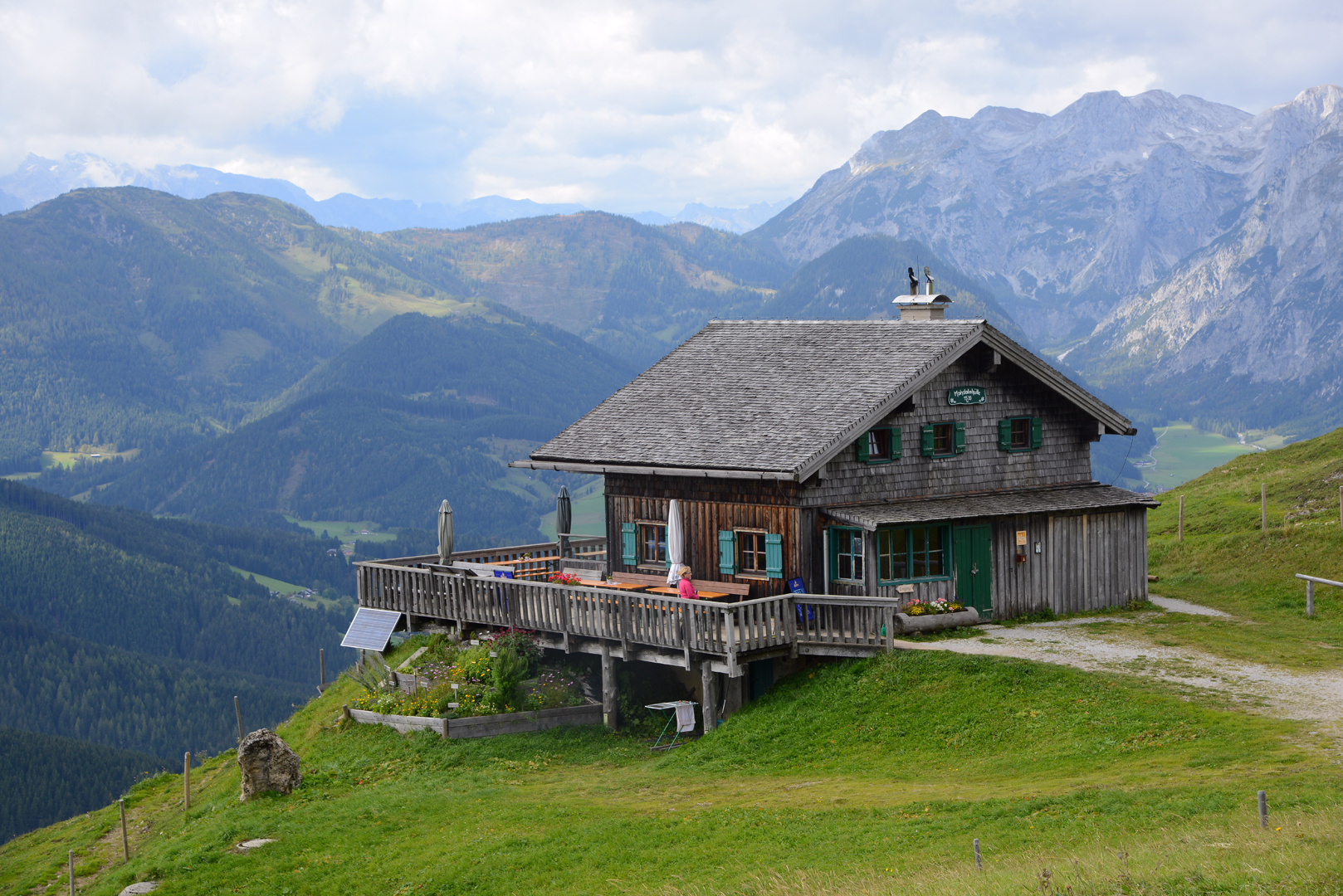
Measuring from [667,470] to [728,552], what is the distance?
2338mm

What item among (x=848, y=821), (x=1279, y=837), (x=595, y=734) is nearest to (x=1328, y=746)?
(x=1279, y=837)

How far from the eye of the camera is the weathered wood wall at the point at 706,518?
1109 inches

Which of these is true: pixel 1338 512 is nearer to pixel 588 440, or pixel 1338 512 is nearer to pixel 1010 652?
pixel 1010 652

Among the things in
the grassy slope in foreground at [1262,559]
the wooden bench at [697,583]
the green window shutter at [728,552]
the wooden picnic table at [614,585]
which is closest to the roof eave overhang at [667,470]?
the green window shutter at [728,552]

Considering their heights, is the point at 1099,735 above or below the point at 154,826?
above

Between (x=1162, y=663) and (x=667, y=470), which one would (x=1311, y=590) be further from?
(x=667, y=470)

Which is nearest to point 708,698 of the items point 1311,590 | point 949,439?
point 949,439

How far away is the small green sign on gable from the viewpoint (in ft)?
99.3

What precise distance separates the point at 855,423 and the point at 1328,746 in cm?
1217

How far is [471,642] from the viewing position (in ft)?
100

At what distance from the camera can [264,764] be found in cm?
2369

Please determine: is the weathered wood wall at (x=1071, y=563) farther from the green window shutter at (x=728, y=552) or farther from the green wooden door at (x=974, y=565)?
the green window shutter at (x=728, y=552)

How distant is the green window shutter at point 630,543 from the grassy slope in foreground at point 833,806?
5.55 m

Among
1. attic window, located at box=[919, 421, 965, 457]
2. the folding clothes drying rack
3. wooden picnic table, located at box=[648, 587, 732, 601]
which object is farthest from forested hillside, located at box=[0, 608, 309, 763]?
attic window, located at box=[919, 421, 965, 457]
